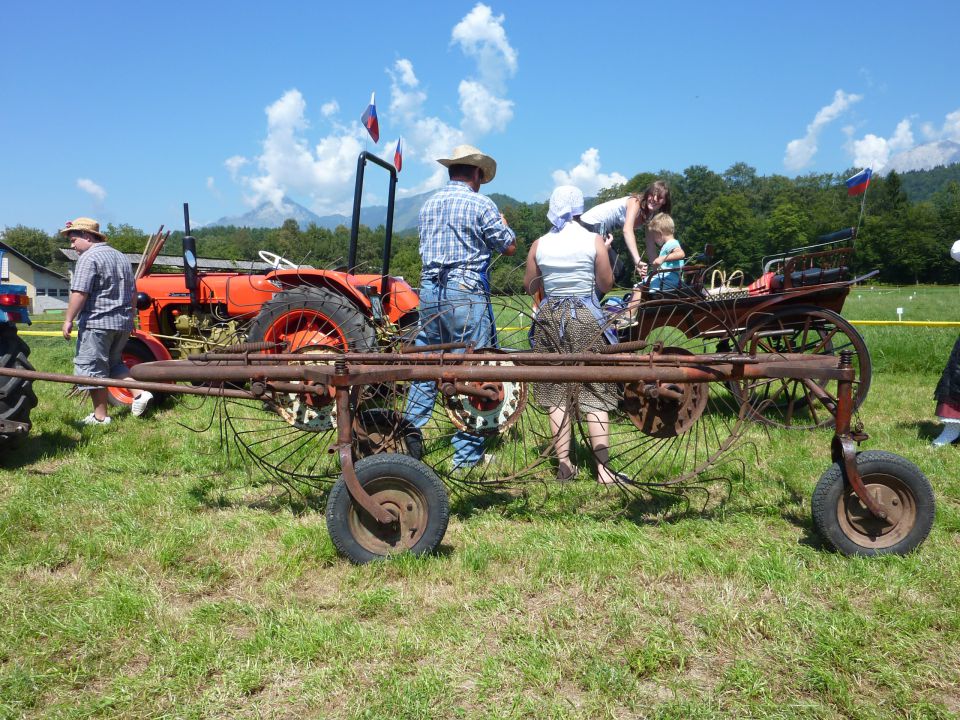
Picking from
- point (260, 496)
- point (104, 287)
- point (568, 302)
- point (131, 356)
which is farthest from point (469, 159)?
point (131, 356)

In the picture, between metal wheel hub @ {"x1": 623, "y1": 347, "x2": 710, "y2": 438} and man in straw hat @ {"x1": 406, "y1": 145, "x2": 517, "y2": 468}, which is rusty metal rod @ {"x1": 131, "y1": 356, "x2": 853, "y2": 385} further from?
man in straw hat @ {"x1": 406, "y1": 145, "x2": 517, "y2": 468}

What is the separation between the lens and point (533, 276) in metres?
4.07

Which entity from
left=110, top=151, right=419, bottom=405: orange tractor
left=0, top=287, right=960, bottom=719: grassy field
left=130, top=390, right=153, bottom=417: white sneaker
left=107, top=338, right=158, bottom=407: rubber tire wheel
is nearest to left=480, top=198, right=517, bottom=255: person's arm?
left=110, top=151, right=419, bottom=405: orange tractor

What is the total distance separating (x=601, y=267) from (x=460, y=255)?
889mm

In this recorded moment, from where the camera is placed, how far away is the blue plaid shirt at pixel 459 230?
3910mm

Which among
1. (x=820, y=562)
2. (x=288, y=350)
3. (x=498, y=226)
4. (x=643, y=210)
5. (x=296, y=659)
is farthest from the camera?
(x=643, y=210)

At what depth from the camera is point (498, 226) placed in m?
3.94

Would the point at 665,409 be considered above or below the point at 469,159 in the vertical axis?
below

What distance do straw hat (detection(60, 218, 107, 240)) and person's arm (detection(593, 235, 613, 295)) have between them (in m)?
4.20

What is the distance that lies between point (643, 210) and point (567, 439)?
93.8 inches

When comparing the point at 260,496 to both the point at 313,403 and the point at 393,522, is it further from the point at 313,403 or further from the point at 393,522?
the point at 393,522

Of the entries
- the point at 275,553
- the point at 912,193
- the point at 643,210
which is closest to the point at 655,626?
the point at 275,553

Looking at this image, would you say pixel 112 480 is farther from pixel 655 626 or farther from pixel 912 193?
pixel 912 193

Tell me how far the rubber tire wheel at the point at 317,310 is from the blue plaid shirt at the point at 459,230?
1271 millimetres
